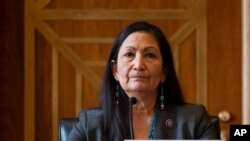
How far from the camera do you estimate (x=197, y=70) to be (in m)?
2.72

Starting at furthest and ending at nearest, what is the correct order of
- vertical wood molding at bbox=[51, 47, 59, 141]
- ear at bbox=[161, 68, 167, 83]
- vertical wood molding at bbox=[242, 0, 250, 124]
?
vertical wood molding at bbox=[51, 47, 59, 141], vertical wood molding at bbox=[242, 0, 250, 124], ear at bbox=[161, 68, 167, 83]

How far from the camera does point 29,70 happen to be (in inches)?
108

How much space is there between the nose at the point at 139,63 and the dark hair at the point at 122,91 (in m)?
0.11

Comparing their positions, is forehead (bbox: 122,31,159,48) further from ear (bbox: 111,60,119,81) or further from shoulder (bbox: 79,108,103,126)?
shoulder (bbox: 79,108,103,126)

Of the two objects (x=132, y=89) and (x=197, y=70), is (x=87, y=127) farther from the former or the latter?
(x=197, y=70)

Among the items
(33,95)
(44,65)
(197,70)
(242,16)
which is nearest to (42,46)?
(44,65)

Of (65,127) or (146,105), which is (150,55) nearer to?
(146,105)

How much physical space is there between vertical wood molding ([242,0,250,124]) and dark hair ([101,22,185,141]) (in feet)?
3.53

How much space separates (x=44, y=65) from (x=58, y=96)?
203 mm

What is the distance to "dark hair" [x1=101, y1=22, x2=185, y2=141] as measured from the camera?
5.29ft

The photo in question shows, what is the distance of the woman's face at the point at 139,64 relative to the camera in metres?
1.55

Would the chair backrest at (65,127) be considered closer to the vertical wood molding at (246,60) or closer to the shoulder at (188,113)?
the shoulder at (188,113)

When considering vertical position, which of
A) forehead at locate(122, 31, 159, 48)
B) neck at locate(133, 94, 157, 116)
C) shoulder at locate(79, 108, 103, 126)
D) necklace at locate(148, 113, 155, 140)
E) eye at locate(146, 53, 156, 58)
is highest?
forehead at locate(122, 31, 159, 48)
